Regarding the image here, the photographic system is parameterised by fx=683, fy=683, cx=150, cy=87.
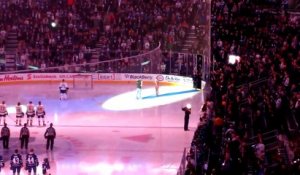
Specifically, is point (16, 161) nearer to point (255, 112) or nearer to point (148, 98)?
point (255, 112)

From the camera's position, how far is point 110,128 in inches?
941

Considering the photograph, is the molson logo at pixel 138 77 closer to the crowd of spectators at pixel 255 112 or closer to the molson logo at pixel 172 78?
the molson logo at pixel 172 78

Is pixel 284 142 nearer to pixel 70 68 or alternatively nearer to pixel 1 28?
pixel 70 68

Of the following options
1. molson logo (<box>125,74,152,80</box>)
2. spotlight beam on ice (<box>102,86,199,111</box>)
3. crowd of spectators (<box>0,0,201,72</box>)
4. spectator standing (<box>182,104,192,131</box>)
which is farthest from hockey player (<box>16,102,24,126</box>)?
molson logo (<box>125,74,152,80</box>)

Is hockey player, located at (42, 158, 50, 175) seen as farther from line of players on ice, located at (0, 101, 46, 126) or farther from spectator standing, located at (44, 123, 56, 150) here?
line of players on ice, located at (0, 101, 46, 126)

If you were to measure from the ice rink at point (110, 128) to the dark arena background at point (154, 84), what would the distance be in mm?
43

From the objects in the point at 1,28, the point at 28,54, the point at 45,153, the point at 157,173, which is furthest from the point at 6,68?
the point at 157,173

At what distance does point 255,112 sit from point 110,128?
8.11 m

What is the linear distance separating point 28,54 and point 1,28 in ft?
11.3

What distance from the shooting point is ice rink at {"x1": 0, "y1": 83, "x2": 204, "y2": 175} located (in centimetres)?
1930

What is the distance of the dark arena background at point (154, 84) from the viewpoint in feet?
53.2

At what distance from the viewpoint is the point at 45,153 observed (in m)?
20.6

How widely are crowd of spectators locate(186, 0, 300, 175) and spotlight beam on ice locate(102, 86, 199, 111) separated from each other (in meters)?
2.72

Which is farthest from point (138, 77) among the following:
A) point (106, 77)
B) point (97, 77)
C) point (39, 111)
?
point (39, 111)
